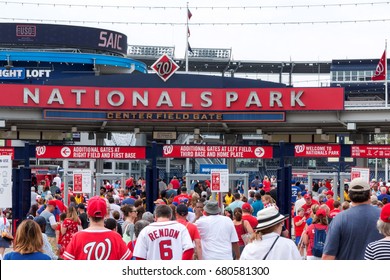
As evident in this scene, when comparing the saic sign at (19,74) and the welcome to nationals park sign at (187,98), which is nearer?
the welcome to nationals park sign at (187,98)

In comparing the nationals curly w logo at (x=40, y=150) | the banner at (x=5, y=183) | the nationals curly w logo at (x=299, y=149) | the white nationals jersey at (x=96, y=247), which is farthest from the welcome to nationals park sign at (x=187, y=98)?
the white nationals jersey at (x=96, y=247)

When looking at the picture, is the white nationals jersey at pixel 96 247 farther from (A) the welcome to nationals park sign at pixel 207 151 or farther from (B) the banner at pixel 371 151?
(B) the banner at pixel 371 151

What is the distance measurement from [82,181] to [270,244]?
61.5ft

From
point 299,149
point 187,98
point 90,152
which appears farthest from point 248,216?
point 187,98

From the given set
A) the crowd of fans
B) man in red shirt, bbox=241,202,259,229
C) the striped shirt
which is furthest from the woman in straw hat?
man in red shirt, bbox=241,202,259,229

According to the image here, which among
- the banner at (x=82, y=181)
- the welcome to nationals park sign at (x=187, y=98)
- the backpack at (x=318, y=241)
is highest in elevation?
the welcome to nationals park sign at (x=187, y=98)

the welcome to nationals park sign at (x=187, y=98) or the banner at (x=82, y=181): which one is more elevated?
the welcome to nationals park sign at (x=187, y=98)

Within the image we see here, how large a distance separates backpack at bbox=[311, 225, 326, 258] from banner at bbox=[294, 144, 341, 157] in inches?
526

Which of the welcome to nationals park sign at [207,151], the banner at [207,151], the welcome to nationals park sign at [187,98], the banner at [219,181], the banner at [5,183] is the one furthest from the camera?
the welcome to nationals park sign at [187,98]

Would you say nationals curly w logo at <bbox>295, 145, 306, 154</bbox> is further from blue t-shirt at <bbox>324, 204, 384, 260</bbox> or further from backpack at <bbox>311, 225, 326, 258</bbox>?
blue t-shirt at <bbox>324, 204, 384, 260</bbox>

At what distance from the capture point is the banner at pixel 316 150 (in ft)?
92.1

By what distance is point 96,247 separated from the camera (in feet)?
28.7

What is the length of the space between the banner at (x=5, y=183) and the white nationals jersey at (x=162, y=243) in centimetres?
629

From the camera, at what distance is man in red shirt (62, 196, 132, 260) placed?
871 centimetres
